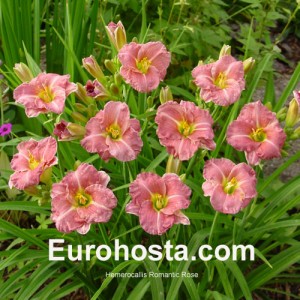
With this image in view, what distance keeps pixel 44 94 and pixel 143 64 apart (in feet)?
0.85

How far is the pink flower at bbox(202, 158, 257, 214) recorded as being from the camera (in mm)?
1299

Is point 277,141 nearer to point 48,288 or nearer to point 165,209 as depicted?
point 165,209

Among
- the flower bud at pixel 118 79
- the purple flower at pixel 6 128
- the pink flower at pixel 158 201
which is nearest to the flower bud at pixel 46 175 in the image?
the pink flower at pixel 158 201

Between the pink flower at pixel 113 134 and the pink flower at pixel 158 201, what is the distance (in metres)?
0.07

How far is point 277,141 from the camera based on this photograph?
1317 mm

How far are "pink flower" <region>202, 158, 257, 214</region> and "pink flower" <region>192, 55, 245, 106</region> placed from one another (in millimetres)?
156

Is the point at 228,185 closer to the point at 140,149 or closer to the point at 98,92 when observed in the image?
the point at 140,149

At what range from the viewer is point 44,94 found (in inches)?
55.3

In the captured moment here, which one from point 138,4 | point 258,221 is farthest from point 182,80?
point 258,221

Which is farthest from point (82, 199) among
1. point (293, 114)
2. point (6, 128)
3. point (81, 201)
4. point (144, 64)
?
point (6, 128)

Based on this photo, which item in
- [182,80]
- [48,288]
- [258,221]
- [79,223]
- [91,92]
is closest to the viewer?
[79,223]

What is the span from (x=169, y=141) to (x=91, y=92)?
329mm

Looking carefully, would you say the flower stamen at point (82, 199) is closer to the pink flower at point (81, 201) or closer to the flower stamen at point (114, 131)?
the pink flower at point (81, 201)

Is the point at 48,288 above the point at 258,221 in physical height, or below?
below
